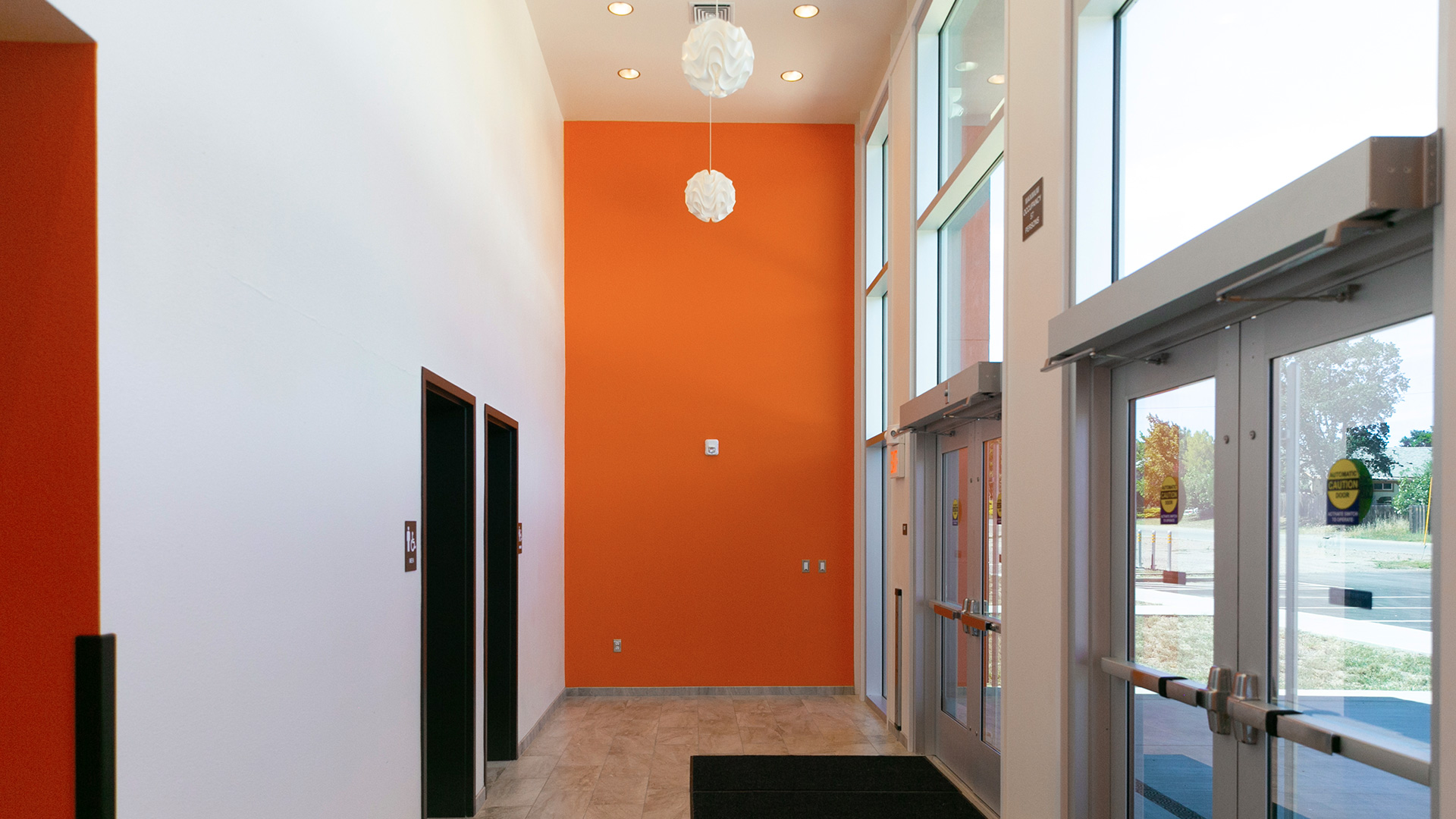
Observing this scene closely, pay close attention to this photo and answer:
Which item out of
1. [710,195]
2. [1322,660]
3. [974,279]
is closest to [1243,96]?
[1322,660]

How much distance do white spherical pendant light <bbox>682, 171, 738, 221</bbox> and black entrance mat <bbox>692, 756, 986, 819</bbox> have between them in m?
4.10

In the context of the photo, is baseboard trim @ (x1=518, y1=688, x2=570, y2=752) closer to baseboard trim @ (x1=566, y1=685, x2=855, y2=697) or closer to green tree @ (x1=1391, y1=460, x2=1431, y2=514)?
baseboard trim @ (x1=566, y1=685, x2=855, y2=697)

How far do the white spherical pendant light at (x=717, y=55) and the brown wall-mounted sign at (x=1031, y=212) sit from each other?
1.79m

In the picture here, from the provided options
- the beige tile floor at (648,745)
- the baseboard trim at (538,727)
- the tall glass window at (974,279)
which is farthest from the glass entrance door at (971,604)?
the baseboard trim at (538,727)

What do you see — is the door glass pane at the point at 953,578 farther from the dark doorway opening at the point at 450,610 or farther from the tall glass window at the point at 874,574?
the dark doorway opening at the point at 450,610

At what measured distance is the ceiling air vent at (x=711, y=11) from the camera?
735 cm

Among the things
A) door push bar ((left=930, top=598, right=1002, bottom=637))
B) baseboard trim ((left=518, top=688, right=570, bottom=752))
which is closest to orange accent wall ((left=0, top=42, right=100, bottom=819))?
baseboard trim ((left=518, top=688, right=570, bottom=752))

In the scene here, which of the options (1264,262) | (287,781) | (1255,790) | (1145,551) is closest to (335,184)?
(287,781)

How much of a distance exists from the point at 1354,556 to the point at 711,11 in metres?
6.06

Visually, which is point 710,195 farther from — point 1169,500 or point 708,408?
point 1169,500

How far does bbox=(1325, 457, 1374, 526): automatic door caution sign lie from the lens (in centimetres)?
262

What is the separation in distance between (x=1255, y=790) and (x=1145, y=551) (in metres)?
1.00

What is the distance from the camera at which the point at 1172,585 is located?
11.9 ft

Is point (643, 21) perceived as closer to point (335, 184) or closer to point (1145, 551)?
point (335, 184)
